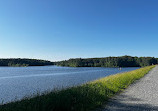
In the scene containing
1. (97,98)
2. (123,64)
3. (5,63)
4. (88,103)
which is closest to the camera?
(88,103)

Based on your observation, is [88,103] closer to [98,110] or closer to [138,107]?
[98,110]

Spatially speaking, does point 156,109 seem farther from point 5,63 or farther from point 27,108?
point 5,63

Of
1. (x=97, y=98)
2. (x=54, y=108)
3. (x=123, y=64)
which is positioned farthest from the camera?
(x=123, y=64)

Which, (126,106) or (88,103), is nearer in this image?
(126,106)

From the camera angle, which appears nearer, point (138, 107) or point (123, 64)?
point (138, 107)

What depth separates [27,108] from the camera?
5613 mm

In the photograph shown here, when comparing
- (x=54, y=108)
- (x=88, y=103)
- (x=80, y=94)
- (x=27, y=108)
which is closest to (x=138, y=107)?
(x=88, y=103)

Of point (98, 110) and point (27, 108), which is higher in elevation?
point (27, 108)

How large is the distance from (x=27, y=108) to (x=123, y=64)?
151781mm

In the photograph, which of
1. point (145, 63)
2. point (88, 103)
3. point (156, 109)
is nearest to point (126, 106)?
point (156, 109)

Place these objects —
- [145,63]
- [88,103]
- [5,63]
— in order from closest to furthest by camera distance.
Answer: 1. [88,103]
2. [145,63]
3. [5,63]

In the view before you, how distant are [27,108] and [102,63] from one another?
488 feet

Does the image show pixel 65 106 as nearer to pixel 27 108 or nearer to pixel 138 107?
pixel 27 108

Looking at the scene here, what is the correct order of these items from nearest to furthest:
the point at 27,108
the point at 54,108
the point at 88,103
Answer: the point at 27,108 → the point at 54,108 → the point at 88,103
